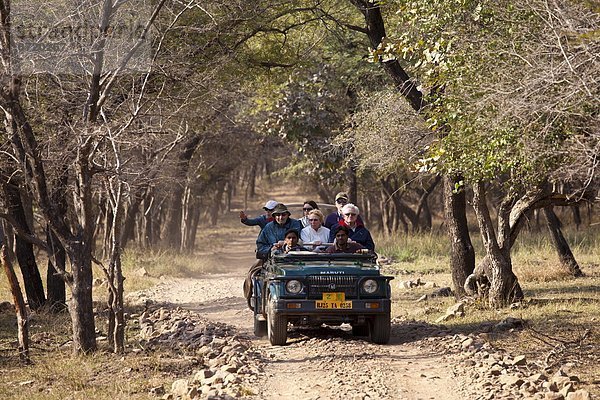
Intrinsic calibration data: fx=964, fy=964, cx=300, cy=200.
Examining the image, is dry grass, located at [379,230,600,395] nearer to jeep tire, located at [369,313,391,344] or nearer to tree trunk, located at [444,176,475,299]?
tree trunk, located at [444,176,475,299]

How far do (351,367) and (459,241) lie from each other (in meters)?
7.29

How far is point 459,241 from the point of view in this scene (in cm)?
1744

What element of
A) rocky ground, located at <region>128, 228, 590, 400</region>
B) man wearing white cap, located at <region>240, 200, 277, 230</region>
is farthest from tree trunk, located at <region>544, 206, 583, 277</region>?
man wearing white cap, located at <region>240, 200, 277, 230</region>

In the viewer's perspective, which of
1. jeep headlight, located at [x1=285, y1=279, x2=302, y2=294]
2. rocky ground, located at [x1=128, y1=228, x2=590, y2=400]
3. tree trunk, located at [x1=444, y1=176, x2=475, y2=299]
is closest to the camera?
rocky ground, located at [x1=128, y1=228, x2=590, y2=400]

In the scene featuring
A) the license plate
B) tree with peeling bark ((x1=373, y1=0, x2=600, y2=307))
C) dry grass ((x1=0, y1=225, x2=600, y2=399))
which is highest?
tree with peeling bark ((x1=373, y1=0, x2=600, y2=307))

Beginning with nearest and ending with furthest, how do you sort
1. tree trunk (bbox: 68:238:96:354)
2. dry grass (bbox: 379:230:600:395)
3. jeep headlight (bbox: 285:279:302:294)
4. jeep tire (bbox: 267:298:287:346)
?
1. dry grass (bbox: 379:230:600:395)
2. jeep headlight (bbox: 285:279:302:294)
3. jeep tire (bbox: 267:298:287:346)
4. tree trunk (bbox: 68:238:96:354)

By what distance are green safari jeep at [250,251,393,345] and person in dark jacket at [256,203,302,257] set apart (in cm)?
138

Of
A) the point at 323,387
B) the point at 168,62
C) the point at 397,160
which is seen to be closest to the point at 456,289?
the point at 397,160

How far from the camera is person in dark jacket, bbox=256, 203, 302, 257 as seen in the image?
1402 centimetres

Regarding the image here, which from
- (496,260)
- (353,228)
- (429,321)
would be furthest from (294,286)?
(496,260)

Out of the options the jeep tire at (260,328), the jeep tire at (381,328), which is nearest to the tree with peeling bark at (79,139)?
the jeep tire at (260,328)

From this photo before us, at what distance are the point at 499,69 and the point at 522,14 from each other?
90 cm

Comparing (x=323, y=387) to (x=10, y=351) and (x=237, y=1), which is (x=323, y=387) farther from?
(x=237, y=1)

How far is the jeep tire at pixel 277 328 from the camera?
485 inches
